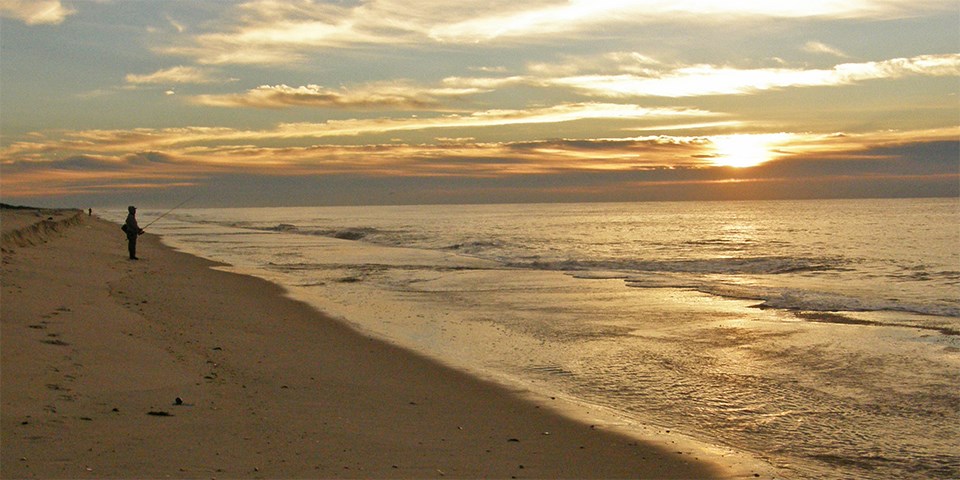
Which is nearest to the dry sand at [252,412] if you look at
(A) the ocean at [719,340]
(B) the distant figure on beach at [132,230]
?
(A) the ocean at [719,340]

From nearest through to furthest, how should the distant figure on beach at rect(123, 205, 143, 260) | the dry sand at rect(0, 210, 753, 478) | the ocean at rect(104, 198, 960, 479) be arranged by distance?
the dry sand at rect(0, 210, 753, 478) < the ocean at rect(104, 198, 960, 479) < the distant figure on beach at rect(123, 205, 143, 260)

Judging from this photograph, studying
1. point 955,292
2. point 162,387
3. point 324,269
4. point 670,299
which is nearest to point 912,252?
point 955,292

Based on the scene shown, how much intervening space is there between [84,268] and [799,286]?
66.4ft

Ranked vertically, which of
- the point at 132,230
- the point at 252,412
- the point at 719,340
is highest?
the point at 132,230

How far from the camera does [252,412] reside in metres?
7.66

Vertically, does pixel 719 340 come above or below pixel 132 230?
below

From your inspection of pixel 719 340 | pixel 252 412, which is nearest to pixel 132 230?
pixel 719 340

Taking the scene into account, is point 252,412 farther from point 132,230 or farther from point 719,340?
point 132,230

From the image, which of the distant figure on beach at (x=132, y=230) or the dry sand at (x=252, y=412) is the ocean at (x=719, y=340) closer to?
the dry sand at (x=252, y=412)

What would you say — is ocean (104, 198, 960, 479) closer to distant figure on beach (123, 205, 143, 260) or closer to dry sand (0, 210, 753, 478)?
dry sand (0, 210, 753, 478)

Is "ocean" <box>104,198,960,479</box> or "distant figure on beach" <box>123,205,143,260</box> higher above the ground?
"distant figure on beach" <box>123,205,143,260</box>

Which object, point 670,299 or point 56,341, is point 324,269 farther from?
point 56,341

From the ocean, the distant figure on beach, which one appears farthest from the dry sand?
the distant figure on beach

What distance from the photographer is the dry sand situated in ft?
20.2
